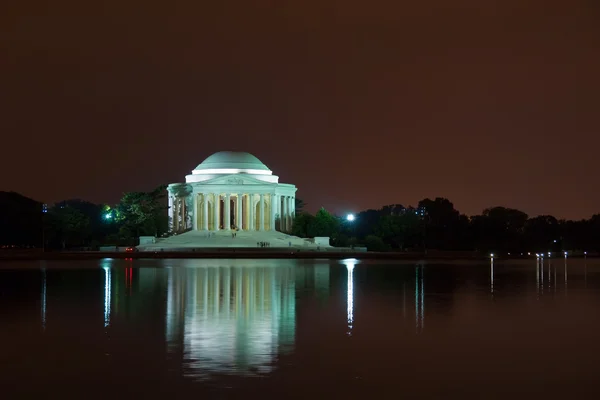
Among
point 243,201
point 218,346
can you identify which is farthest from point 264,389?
point 243,201

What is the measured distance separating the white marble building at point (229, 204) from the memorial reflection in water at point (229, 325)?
111 meters

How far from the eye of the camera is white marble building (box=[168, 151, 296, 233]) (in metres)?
169

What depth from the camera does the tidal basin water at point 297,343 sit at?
22.5m

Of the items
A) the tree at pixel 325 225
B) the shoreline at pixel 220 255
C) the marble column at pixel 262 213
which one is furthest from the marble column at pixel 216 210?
the shoreline at pixel 220 255

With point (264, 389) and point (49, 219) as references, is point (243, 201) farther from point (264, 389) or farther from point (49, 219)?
point (264, 389)

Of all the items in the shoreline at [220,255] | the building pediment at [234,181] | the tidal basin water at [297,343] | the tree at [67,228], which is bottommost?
the tidal basin water at [297,343]

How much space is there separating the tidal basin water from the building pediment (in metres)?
116

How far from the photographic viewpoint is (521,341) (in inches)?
1206

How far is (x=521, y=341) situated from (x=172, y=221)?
146 m

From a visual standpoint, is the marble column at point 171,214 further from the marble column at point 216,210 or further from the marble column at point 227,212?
the marble column at point 227,212

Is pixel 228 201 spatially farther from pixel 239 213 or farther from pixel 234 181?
pixel 234 181

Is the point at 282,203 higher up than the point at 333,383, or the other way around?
the point at 282,203

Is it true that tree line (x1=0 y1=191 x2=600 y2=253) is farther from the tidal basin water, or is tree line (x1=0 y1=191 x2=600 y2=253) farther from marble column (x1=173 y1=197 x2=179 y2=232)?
the tidal basin water

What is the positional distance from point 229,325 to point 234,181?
445 feet
